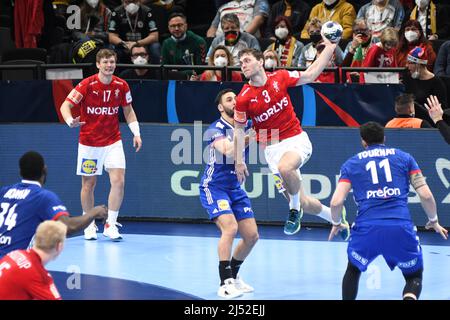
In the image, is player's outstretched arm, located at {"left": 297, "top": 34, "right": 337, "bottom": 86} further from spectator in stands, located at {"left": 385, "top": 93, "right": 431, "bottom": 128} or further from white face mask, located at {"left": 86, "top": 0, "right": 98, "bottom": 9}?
white face mask, located at {"left": 86, "top": 0, "right": 98, "bottom": 9}

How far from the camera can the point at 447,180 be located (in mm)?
14164

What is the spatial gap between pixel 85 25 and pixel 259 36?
3.37m

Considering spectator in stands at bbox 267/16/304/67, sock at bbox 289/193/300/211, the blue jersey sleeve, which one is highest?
spectator in stands at bbox 267/16/304/67

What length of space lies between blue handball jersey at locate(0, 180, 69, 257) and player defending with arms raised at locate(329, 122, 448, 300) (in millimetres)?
2557

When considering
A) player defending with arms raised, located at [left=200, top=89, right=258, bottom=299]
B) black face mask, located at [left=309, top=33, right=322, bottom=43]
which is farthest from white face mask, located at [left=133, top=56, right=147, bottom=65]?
player defending with arms raised, located at [left=200, top=89, right=258, bottom=299]

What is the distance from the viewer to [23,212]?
27.0 ft

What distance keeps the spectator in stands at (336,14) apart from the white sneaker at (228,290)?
766 centimetres

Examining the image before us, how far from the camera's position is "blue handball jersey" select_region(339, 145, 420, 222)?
29.2 feet

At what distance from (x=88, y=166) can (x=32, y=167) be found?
5.73 m

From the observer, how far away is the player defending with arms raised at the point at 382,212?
29.0 ft

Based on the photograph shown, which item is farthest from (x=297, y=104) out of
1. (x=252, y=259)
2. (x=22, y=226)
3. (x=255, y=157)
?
(x=22, y=226)

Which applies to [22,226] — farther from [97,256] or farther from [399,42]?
[399,42]

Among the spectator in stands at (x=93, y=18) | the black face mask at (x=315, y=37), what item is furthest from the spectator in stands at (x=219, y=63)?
the spectator in stands at (x=93, y=18)

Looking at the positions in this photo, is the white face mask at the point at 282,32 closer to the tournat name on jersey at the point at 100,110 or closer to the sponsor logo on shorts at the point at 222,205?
the tournat name on jersey at the point at 100,110
